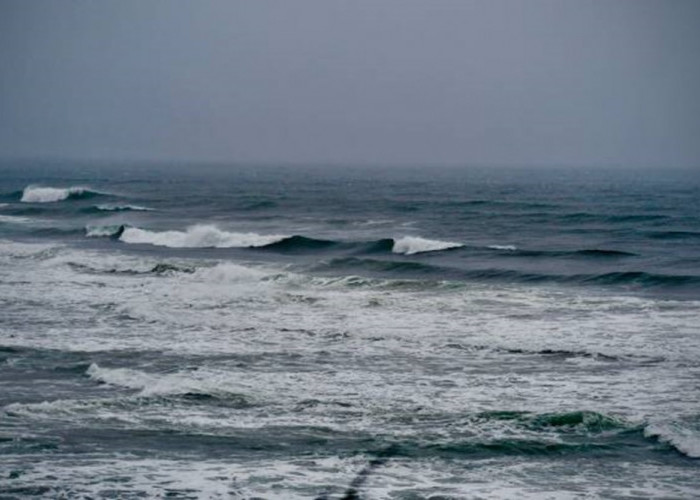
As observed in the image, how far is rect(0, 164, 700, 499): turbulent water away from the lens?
12562mm

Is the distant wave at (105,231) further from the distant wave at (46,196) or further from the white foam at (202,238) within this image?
the distant wave at (46,196)

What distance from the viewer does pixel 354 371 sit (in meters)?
18.4

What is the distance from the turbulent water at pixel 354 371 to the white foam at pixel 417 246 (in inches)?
4.1

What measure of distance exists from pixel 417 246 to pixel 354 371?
24043mm

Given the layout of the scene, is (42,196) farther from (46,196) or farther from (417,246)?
(417,246)

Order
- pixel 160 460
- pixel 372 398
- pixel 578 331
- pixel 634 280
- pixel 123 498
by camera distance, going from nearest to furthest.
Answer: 1. pixel 123 498
2. pixel 160 460
3. pixel 372 398
4. pixel 578 331
5. pixel 634 280

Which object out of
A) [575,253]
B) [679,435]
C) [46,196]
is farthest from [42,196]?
[679,435]

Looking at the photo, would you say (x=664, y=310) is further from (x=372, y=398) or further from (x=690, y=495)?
(x=690, y=495)

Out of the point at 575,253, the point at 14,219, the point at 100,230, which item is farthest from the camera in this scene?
the point at 14,219

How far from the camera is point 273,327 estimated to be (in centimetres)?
2317

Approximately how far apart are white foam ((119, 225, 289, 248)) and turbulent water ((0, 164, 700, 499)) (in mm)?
2946

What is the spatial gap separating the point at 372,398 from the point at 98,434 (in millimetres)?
4761

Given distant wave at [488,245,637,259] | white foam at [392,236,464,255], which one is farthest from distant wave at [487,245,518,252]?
white foam at [392,236,464,255]

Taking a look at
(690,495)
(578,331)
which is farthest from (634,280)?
(690,495)
